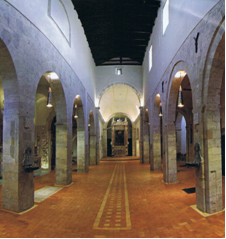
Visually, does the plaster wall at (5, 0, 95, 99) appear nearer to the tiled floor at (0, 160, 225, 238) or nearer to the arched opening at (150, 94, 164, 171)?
the tiled floor at (0, 160, 225, 238)

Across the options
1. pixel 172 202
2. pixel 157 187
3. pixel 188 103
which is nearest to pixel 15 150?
pixel 172 202

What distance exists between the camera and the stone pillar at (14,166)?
5246mm

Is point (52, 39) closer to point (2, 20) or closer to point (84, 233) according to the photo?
point (2, 20)

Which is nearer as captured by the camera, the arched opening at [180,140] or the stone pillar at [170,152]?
the stone pillar at [170,152]

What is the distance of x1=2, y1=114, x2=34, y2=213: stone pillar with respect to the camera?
17.2ft

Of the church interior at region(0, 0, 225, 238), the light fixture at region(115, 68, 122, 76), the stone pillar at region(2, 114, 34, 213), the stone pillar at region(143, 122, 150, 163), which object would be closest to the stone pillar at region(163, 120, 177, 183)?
the church interior at region(0, 0, 225, 238)

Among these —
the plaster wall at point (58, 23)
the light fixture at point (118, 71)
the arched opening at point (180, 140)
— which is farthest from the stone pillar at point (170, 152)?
the light fixture at point (118, 71)

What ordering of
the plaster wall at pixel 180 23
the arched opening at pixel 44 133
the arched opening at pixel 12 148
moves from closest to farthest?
the arched opening at pixel 12 148 < the plaster wall at pixel 180 23 < the arched opening at pixel 44 133

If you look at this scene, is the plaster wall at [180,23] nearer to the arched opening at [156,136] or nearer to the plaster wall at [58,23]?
the arched opening at [156,136]

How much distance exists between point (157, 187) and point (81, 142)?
5940 mm

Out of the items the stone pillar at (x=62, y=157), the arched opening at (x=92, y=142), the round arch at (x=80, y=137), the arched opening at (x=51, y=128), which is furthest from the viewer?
the arched opening at (x=92, y=142)

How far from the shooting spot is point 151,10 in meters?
11.4

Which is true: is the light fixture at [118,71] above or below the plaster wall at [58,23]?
above

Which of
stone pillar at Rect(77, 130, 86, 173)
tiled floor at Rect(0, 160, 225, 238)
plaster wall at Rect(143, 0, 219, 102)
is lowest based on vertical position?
tiled floor at Rect(0, 160, 225, 238)
